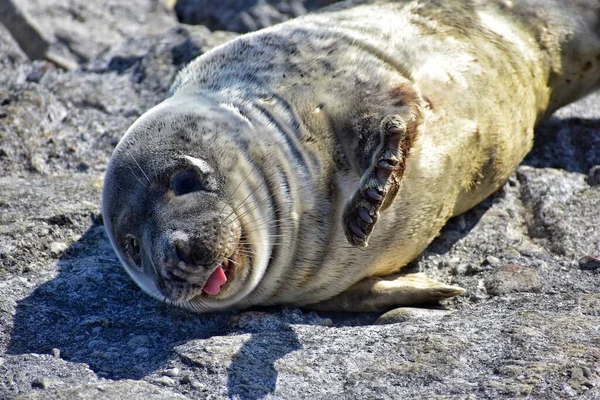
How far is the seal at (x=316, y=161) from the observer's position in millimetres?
3445

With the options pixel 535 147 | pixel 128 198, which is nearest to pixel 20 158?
pixel 128 198

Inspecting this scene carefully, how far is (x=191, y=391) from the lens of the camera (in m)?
2.99

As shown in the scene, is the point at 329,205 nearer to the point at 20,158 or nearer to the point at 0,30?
the point at 20,158

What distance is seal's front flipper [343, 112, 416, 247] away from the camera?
3301 mm

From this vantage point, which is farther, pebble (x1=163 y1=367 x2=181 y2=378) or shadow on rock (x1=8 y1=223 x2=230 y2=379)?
shadow on rock (x1=8 y1=223 x2=230 y2=379)

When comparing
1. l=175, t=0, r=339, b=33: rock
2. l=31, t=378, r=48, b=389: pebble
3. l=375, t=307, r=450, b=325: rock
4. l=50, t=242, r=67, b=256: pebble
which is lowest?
l=175, t=0, r=339, b=33: rock

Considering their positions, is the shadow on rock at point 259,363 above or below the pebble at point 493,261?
above

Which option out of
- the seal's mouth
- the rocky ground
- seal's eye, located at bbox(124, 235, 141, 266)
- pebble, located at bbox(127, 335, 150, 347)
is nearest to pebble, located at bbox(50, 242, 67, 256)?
the rocky ground

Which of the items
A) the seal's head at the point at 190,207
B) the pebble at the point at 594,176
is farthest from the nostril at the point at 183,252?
the pebble at the point at 594,176

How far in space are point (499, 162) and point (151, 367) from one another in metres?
2.01

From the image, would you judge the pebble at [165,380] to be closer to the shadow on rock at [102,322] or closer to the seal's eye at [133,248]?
the shadow on rock at [102,322]

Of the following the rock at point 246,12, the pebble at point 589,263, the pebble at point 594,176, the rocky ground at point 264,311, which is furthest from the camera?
the rock at point 246,12

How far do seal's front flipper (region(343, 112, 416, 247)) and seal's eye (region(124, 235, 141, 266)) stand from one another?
2.82 feet

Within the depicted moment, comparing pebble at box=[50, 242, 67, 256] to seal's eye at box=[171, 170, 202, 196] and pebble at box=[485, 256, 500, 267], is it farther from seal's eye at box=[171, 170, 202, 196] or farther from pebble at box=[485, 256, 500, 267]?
pebble at box=[485, 256, 500, 267]
